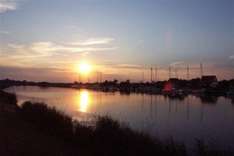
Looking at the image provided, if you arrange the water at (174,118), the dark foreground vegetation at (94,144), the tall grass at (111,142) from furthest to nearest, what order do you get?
the water at (174,118)
the tall grass at (111,142)
the dark foreground vegetation at (94,144)

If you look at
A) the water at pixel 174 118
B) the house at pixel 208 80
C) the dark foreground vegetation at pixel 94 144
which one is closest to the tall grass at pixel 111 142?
the dark foreground vegetation at pixel 94 144

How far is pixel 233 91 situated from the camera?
10306cm

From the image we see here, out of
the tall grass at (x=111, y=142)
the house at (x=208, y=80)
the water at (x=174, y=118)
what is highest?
the house at (x=208, y=80)

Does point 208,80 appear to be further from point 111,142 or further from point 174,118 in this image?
point 111,142

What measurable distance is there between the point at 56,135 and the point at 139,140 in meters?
5.21

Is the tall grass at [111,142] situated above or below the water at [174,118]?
above

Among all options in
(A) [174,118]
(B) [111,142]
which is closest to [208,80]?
(A) [174,118]

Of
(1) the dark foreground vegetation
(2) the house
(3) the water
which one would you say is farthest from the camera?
(2) the house

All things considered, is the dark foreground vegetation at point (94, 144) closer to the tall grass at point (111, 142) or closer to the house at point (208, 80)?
the tall grass at point (111, 142)

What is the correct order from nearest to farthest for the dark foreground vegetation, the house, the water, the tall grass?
the dark foreground vegetation < the tall grass < the water < the house

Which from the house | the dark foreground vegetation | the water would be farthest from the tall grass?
the house

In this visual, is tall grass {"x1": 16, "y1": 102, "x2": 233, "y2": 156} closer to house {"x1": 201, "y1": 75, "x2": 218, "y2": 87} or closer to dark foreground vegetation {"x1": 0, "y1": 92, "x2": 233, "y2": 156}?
dark foreground vegetation {"x1": 0, "y1": 92, "x2": 233, "y2": 156}

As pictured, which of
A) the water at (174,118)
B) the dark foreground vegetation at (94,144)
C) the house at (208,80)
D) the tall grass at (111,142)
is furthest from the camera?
the house at (208,80)

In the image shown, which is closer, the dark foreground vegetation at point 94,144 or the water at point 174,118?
the dark foreground vegetation at point 94,144
